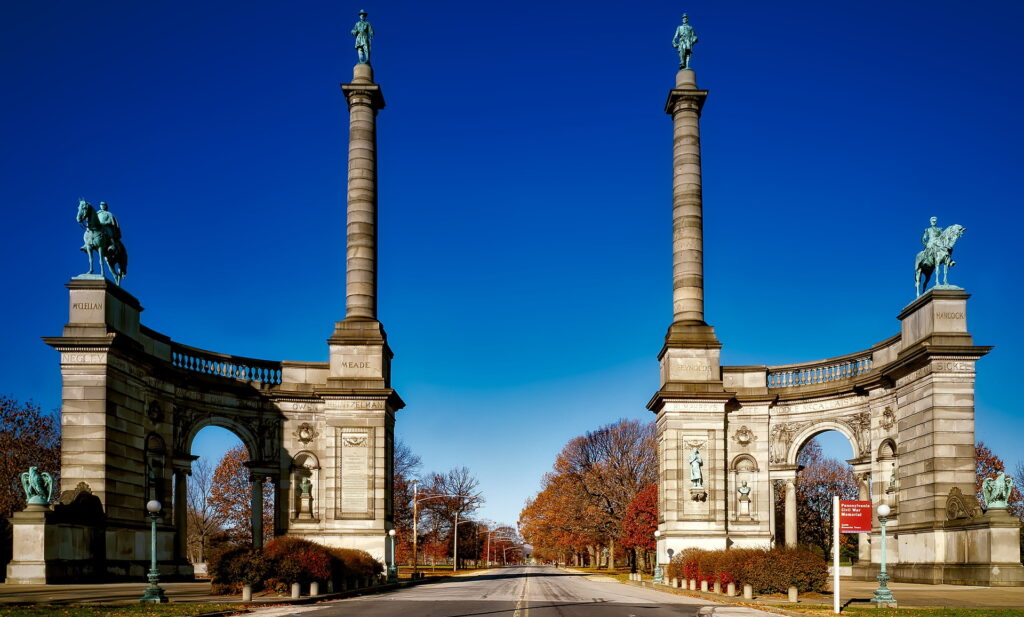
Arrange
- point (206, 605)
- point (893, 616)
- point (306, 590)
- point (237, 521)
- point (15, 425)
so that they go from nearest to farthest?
point (893, 616)
point (206, 605)
point (306, 590)
point (15, 425)
point (237, 521)

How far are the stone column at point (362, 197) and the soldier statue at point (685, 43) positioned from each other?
1506 cm

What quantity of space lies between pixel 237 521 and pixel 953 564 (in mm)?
62634

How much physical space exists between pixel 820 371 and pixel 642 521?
2415 cm

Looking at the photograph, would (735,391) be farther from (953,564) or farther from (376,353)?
(376,353)

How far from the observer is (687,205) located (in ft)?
151

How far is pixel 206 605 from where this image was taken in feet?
81.5

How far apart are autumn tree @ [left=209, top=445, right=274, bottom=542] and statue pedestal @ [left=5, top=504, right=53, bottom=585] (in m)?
49.0

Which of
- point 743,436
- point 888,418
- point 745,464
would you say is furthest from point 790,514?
point 888,418

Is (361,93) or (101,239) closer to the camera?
(101,239)

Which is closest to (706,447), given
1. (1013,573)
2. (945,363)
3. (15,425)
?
(945,363)

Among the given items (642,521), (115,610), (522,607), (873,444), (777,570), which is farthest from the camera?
(642,521)

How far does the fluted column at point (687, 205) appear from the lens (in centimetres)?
4547

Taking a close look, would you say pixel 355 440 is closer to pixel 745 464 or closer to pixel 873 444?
pixel 745 464

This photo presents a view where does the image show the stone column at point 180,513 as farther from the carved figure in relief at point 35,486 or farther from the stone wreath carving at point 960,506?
the stone wreath carving at point 960,506
